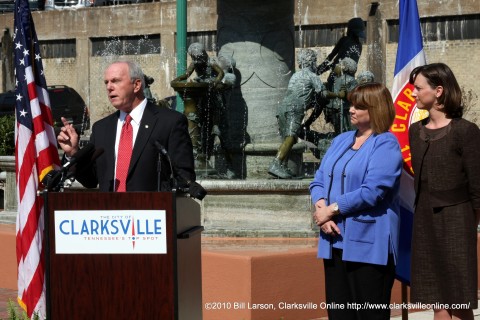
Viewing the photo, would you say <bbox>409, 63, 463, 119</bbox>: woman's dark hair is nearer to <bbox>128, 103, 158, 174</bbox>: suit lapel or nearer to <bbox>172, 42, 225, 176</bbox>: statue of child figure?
<bbox>128, 103, 158, 174</bbox>: suit lapel

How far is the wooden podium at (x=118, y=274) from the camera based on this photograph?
562 cm

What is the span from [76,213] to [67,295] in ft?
1.31

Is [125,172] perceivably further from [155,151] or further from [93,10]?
[93,10]

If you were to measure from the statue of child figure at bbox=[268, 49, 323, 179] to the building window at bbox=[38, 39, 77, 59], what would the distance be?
126ft

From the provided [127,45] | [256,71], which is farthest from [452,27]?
[256,71]

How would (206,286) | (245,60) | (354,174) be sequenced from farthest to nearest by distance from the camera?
(245,60), (206,286), (354,174)

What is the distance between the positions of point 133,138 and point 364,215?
1.39 metres

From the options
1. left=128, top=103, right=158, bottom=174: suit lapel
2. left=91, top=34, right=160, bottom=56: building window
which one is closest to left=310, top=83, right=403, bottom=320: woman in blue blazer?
left=128, top=103, right=158, bottom=174: suit lapel

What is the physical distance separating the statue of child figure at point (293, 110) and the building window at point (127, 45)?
35.2m

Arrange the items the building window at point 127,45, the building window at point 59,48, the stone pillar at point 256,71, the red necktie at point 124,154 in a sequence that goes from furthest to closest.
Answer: the building window at point 59,48, the building window at point 127,45, the stone pillar at point 256,71, the red necktie at point 124,154

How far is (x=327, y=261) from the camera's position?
22.7ft

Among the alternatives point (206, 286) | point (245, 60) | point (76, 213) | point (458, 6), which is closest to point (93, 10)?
point (458, 6)

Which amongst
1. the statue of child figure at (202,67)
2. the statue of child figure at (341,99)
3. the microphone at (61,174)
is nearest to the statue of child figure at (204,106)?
the statue of child figure at (202,67)

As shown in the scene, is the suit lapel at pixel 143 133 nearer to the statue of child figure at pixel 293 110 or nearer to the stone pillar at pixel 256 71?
the statue of child figure at pixel 293 110
